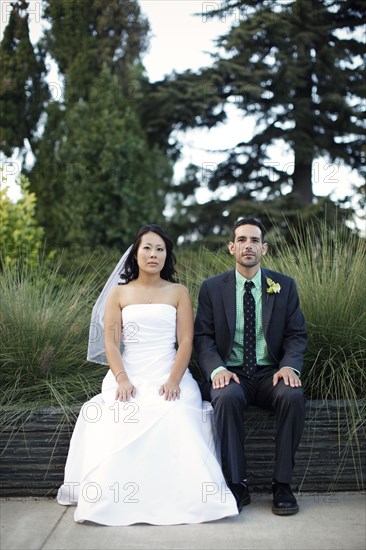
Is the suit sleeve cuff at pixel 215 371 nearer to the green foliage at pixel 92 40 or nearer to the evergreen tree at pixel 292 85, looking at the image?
the evergreen tree at pixel 292 85

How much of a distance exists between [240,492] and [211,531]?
0.36 metres

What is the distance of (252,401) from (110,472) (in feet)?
2.97

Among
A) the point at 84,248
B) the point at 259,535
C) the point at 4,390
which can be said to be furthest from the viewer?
the point at 84,248

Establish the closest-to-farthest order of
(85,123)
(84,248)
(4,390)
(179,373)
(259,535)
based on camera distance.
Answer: (259,535) → (179,373) → (4,390) → (84,248) → (85,123)

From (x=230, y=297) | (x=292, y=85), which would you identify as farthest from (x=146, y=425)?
(x=292, y=85)

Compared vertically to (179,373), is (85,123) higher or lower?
higher

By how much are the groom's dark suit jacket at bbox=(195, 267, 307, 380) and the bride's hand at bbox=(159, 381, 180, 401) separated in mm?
222

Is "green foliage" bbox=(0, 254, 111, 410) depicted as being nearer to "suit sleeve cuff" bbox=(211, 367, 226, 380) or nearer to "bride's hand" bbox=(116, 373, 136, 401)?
"bride's hand" bbox=(116, 373, 136, 401)

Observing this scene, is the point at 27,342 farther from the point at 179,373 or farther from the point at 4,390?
the point at 179,373

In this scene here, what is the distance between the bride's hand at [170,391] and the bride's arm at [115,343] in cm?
16

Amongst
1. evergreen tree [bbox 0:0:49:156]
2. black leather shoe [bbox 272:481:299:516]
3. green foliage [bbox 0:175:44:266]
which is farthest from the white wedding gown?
evergreen tree [bbox 0:0:49:156]

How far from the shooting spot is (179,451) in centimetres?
340

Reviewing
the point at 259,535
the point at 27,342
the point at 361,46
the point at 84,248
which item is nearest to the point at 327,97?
the point at 361,46

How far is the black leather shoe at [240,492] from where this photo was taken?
3.46 m
